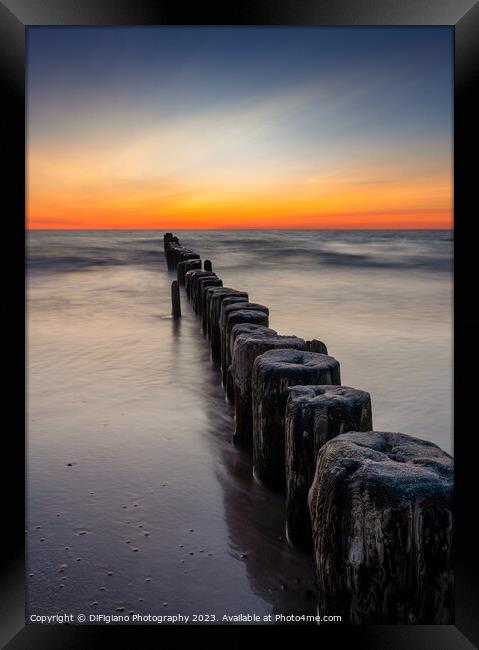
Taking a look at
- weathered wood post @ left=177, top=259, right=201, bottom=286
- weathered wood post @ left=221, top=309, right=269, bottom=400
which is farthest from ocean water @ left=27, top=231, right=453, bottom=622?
weathered wood post @ left=177, top=259, right=201, bottom=286

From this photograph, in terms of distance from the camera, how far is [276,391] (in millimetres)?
2865

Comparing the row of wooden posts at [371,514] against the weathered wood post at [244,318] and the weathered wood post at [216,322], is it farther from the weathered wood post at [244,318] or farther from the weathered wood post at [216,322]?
the weathered wood post at [216,322]

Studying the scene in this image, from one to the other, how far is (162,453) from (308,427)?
4.98 ft

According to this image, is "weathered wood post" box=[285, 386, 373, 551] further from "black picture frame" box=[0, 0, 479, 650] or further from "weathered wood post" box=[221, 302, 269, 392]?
"weathered wood post" box=[221, 302, 269, 392]

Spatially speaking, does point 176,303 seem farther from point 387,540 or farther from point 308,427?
point 387,540

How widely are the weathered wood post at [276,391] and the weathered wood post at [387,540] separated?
1.03 meters

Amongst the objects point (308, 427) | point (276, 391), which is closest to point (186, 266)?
point (276, 391)

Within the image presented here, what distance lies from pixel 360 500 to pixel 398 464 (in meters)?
0.18

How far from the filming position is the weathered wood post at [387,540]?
1.60 meters

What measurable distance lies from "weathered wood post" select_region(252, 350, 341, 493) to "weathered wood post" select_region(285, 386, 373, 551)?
0.26 metres

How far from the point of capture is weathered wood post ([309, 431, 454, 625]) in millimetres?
1603
